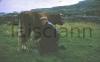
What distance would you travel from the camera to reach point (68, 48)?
15.2 feet

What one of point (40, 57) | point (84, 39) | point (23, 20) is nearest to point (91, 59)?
point (84, 39)

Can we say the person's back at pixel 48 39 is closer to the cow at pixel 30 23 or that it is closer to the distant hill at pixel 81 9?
the cow at pixel 30 23

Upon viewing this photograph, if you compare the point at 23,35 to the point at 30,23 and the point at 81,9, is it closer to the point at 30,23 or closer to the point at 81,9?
the point at 30,23

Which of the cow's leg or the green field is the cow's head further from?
the cow's leg

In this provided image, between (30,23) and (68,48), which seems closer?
(68,48)

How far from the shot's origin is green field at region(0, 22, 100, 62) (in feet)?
14.9

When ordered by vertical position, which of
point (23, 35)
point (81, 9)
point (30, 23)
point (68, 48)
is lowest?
point (68, 48)

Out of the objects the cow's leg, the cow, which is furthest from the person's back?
the cow's leg

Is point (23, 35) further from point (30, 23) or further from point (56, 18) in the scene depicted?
point (56, 18)

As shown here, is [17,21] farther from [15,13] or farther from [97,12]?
[97,12]

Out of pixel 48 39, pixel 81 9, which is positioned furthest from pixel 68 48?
pixel 81 9

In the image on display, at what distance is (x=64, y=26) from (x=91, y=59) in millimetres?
506

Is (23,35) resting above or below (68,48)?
above

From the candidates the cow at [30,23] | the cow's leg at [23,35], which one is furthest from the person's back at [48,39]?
the cow's leg at [23,35]
